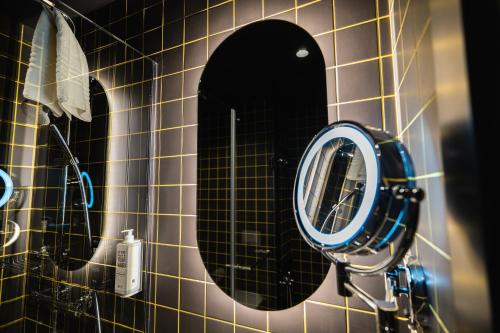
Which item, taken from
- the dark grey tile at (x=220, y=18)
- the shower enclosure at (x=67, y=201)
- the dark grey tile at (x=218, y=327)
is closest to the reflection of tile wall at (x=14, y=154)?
the shower enclosure at (x=67, y=201)

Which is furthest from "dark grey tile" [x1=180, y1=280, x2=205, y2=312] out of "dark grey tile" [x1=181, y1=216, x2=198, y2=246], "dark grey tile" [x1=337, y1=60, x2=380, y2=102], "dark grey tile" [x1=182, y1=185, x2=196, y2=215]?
"dark grey tile" [x1=337, y1=60, x2=380, y2=102]

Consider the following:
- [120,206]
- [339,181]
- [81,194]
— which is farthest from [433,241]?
[81,194]

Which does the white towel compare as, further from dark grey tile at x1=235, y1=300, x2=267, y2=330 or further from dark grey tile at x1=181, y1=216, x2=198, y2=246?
dark grey tile at x1=235, y1=300, x2=267, y2=330

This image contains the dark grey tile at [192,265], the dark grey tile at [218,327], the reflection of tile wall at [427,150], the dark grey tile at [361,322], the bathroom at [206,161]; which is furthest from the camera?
the dark grey tile at [192,265]

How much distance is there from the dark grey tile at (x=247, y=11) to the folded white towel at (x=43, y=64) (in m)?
0.81

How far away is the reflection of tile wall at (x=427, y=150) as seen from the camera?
0.37 m

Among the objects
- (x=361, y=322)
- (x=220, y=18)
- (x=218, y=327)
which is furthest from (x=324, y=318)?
(x=220, y=18)

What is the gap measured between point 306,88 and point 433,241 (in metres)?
0.66

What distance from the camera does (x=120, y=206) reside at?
1197 millimetres

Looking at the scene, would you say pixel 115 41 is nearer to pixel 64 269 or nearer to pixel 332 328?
pixel 64 269

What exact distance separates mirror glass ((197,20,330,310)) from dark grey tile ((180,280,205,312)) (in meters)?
0.09

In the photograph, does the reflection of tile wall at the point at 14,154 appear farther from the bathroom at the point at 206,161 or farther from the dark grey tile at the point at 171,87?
the dark grey tile at the point at 171,87

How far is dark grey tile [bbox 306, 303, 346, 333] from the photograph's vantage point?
775 mm

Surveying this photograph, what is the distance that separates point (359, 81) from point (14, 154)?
5.17ft
